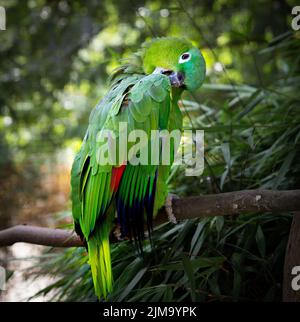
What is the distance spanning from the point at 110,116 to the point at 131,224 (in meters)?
0.39

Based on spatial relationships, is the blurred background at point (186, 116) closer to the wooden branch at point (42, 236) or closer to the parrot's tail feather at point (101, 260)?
the parrot's tail feather at point (101, 260)

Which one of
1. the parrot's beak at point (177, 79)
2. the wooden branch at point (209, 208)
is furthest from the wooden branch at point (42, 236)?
the parrot's beak at point (177, 79)

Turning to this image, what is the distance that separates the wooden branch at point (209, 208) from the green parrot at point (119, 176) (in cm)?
8

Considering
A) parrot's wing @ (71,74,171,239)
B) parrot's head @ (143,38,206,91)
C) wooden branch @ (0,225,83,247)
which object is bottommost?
wooden branch @ (0,225,83,247)

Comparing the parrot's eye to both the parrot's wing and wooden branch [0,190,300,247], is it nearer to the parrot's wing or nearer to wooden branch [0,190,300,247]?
the parrot's wing

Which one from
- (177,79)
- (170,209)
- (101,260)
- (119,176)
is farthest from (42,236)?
(177,79)

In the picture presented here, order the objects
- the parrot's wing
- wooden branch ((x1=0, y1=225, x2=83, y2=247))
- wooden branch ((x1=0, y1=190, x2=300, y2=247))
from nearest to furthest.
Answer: wooden branch ((x1=0, y1=190, x2=300, y2=247)), the parrot's wing, wooden branch ((x1=0, y1=225, x2=83, y2=247))

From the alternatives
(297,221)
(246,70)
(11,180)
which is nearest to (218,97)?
(246,70)

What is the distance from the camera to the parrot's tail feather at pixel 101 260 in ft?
5.17

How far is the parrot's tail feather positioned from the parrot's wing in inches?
2.0

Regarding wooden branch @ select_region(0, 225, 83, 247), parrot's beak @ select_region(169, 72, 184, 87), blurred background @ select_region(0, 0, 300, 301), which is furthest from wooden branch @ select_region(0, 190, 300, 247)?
parrot's beak @ select_region(169, 72, 184, 87)

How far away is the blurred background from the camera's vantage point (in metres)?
1.76

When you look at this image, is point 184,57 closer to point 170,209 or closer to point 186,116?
point 170,209

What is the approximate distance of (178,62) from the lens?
1.75 meters
